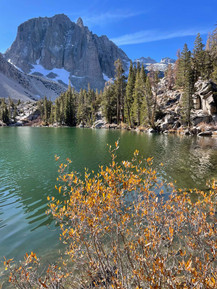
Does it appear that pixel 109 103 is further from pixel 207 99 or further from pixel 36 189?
pixel 36 189

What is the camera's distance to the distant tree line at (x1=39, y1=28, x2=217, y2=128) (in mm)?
51763

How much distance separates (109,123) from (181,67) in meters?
33.5

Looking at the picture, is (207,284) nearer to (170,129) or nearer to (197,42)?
(170,129)

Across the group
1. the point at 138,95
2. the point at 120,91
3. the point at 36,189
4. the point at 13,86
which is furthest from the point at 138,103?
the point at 13,86

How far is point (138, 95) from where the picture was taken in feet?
200

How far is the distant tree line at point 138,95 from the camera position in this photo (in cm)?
5176

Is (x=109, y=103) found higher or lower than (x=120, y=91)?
lower

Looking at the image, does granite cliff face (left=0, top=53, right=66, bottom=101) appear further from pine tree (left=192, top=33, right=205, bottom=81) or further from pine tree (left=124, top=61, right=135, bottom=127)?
pine tree (left=192, top=33, right=205, bottom=81)

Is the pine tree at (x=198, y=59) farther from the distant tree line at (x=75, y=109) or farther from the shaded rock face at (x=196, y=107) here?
the distant tree line at (x=75, y=109)

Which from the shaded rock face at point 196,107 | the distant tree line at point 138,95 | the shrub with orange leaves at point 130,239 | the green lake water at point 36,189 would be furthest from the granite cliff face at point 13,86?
the shrub with orange leaves at point 130,239

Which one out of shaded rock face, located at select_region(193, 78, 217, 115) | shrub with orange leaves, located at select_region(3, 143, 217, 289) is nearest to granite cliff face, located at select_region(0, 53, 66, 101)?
shaded rock face, located at select_region(193, 78, 217, 115)

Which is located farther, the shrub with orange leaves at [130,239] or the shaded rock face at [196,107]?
the shaded rock face at [196,107]

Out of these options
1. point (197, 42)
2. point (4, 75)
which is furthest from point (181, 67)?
point (4, 75)

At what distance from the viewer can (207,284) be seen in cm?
244
